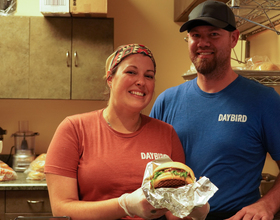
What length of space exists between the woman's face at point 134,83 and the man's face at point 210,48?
0.31m

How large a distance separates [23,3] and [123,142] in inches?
80.8

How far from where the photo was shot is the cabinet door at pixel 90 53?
2.68 m

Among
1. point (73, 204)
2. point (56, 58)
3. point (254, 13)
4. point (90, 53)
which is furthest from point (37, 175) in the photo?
point (254, 13)

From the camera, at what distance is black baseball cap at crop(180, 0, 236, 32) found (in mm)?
1538

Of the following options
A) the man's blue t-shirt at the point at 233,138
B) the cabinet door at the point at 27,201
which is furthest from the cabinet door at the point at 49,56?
the man's blue t-shirt at the point at 233,138

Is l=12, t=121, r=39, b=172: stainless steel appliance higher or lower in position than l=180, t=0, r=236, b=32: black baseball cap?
lower

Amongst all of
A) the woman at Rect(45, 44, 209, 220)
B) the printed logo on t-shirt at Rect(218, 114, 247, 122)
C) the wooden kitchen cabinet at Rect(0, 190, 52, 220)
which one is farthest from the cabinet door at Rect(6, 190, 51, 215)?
the printed logo on t-shirt at Rect(218, 114, 247, 122)

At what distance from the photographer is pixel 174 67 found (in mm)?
3105

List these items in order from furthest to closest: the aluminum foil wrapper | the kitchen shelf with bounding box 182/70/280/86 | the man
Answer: the kitchen shelf with bounding box 182/70/280/86, the man, the aluminum foil wrapper

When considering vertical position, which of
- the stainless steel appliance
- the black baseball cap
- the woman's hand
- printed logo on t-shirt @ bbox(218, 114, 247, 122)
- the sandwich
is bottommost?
the stainless steel appliance

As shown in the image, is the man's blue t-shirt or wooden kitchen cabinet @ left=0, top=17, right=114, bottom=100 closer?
the man's blue t-shirt

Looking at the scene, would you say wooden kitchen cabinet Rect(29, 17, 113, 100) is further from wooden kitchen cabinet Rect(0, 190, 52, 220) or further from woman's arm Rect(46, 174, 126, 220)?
woman's arm Rect(46, 174, 126, 220)

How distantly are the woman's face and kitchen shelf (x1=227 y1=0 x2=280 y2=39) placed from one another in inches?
22.4

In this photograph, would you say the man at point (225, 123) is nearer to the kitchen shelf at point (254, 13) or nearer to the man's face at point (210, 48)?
the man's face at point (210, 48)
